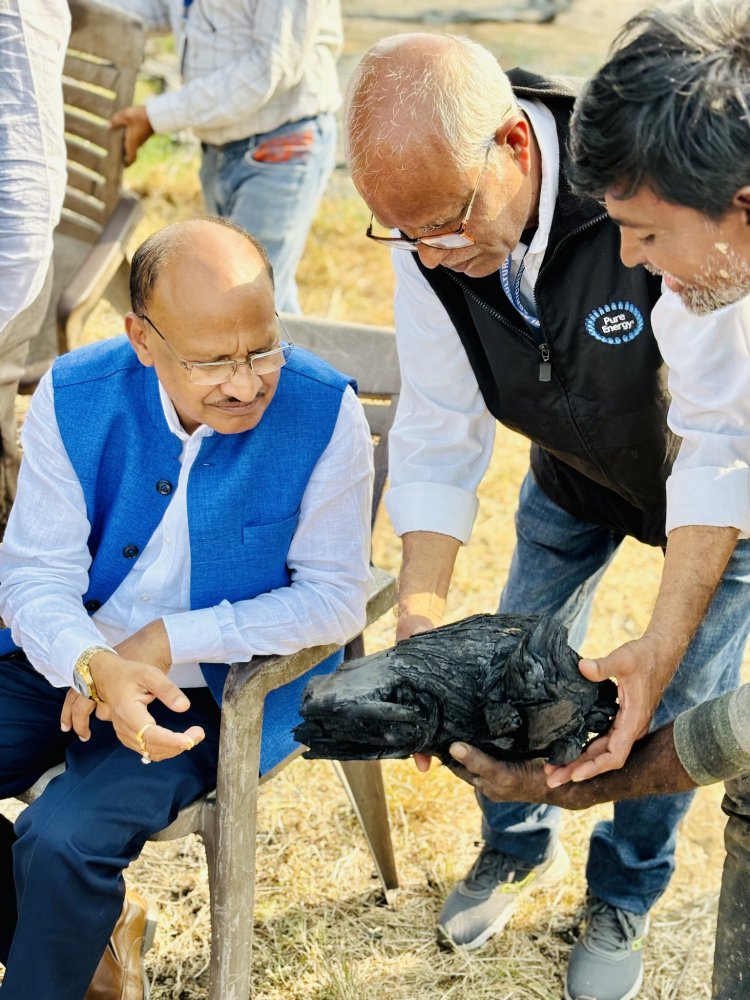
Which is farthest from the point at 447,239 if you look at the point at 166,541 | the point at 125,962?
the point at 125,962

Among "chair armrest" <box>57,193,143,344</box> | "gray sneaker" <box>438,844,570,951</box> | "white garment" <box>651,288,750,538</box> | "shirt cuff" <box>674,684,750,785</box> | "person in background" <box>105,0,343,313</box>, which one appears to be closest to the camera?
"shirt cuff" <box>674,684,750,785</box>

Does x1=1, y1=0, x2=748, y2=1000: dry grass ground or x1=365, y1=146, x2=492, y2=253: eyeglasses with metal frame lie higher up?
x1=365, y1=146, x2=492, y2=253: eyeglasses with metal frame

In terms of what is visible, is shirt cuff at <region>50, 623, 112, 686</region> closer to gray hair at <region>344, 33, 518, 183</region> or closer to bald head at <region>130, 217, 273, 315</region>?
bald head at <region>130, 217, 273, 315</region>

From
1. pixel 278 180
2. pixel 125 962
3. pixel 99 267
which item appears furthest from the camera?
pixel 278 180

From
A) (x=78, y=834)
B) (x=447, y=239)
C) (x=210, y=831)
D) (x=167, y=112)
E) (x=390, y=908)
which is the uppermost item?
(x=447, y=239)

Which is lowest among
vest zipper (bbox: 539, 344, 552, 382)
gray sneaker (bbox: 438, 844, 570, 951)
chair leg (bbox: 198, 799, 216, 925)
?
gray sneaker (bbox: 438, 844, 570, 951)

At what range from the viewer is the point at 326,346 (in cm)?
323

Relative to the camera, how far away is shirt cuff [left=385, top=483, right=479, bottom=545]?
2.64m

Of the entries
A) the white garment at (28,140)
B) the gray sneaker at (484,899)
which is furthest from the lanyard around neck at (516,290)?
the gray sneaker at (484,899)

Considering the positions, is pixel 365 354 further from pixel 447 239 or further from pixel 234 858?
pixel 234 858

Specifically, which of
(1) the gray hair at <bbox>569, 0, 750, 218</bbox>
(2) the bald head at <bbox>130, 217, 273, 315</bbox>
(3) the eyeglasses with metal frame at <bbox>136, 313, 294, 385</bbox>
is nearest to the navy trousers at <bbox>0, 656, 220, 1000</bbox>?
(3) the eyeglasses with metal frame at <bbox>136, 313, 294, 385</bbox>

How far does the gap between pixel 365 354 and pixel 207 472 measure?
84 centimetres

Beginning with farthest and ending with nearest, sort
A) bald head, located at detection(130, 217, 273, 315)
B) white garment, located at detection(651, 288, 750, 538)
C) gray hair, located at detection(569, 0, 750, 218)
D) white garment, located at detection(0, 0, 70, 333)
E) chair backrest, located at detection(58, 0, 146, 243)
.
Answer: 1. chair backrest, located at detection(58, 0, 146, 243)
2. white garment, located at detection(0, 0, 70, 333)
3. bald head, located at detection(130, 217, 273, 315)
4. white garment, located at detection(651, 288, 750, 538)
5. gray hair, located at detection(569, 0, 750, 218)

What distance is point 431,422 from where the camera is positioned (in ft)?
8.83
